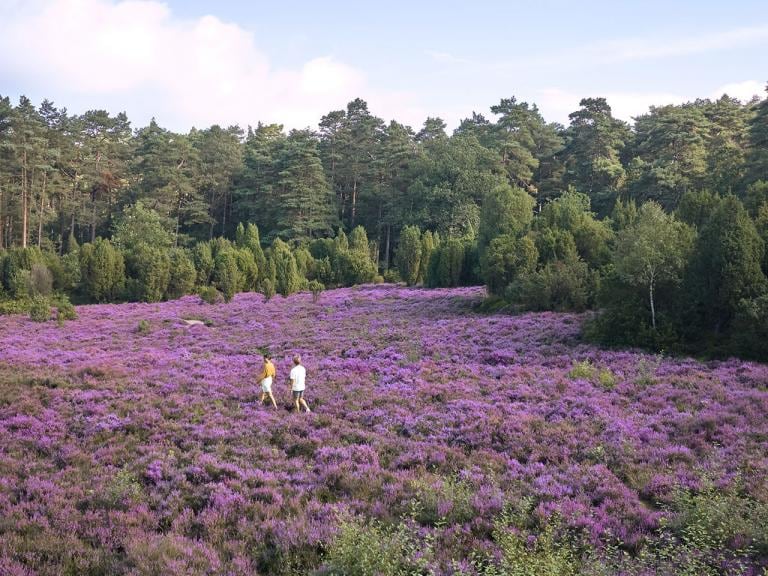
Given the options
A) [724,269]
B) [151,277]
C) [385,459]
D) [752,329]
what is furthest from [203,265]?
[752,329]

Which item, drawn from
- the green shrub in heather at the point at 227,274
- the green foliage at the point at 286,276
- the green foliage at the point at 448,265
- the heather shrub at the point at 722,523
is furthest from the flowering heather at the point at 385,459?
the green foliage at the point at 448,265

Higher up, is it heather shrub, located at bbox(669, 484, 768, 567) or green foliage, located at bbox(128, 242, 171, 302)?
green foliage, located at bbox(128, 242, 171, 302)

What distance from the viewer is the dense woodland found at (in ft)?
62.8

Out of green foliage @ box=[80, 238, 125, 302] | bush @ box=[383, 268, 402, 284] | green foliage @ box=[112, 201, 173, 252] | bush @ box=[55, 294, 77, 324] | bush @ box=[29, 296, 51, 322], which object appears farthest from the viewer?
bush @ box=[383, 268, 402, 284]

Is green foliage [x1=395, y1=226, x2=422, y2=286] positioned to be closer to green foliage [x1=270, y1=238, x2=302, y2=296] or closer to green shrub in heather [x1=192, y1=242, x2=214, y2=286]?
green foliage [x1=270, y1=238, x2=302, y2=296]

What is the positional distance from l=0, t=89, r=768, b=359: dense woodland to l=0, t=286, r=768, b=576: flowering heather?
357cm

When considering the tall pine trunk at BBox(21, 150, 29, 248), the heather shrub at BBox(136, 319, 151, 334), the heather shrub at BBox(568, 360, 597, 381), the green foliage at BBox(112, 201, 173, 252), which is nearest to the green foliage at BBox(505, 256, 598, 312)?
the heather shrub at BBox(568, 360, 597, 381)

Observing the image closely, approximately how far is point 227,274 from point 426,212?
91.9 feet

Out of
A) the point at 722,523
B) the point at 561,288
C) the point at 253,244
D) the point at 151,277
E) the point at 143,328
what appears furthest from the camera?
the point at 253,244

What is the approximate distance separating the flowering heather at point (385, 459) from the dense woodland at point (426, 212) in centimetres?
357

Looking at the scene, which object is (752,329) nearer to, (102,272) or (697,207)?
(697,207)

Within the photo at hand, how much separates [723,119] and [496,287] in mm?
45779

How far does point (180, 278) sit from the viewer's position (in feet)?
136

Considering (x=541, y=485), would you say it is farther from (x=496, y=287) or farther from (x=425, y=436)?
(x=496, y=287)
